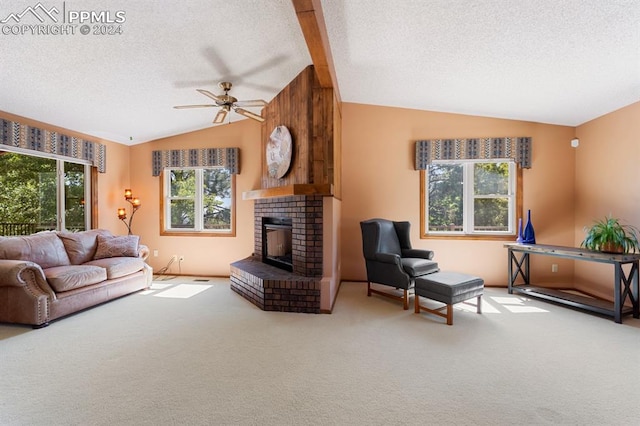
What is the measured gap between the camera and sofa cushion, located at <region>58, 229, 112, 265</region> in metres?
3.80

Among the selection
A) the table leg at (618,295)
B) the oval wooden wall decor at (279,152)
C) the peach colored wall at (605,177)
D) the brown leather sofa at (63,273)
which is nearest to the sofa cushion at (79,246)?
the brown leather sofa at (63,273)

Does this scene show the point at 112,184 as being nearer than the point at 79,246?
No

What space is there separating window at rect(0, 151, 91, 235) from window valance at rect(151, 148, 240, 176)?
1.06 m

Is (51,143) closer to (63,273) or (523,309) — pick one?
(63,273)

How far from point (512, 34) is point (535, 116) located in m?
2.19

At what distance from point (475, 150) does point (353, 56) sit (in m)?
2.51

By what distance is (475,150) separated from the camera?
434cm

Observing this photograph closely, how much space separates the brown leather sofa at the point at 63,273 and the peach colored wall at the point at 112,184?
744 millimetres

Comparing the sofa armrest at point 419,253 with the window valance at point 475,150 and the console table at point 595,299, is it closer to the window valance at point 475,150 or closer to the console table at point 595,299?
the console table at point 595,299

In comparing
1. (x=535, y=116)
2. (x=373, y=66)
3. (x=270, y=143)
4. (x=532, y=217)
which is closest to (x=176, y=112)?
(x=270, y=143)

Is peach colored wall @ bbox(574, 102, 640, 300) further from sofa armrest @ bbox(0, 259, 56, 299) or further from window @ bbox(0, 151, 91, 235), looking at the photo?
window @ bbox(0, 151, 91, 235)

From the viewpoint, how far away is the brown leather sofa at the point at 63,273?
113 inches

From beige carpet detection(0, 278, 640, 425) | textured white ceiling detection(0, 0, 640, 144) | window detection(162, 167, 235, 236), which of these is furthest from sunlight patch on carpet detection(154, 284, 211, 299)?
textured white ceiling detection(0, 0, 640, 144)

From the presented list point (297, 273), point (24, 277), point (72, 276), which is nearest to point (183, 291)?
point (72, 276)
